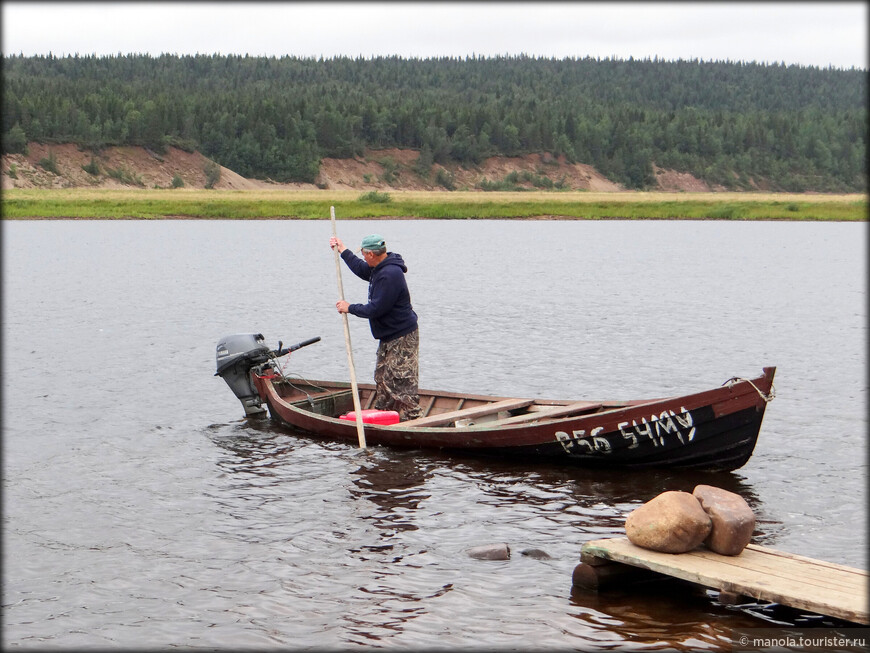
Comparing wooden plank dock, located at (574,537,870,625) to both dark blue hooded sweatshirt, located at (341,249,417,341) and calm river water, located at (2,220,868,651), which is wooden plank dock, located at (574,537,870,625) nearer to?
calm river water, located at (2,220,868,651)

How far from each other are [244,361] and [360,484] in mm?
4195

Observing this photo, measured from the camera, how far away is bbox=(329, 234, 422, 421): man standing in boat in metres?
13.8

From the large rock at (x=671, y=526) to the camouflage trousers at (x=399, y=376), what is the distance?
591cm

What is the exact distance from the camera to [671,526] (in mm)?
8734

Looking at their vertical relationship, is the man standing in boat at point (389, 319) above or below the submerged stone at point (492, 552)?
above

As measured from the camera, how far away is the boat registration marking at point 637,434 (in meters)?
12.2

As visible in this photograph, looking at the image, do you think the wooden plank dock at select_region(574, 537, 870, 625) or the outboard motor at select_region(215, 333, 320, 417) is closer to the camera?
the wooden plank dock at select_region(574, 537, 870, 625)

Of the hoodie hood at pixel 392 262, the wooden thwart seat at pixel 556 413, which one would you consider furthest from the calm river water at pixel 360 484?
the hoodie hood at pixel 392 262

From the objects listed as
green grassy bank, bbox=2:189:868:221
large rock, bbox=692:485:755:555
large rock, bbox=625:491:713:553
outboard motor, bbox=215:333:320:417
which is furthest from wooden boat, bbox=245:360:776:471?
green grassy bank, bbox=2:189:868:221

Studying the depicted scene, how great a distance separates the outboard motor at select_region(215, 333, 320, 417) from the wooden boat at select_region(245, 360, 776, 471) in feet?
4.77

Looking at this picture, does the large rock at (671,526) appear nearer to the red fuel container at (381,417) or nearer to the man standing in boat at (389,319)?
the man standing in boat at (389,319)

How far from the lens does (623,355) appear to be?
2345cm

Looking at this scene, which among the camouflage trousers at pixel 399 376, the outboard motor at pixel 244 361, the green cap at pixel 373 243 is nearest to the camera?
the green cap at pixel 373 243

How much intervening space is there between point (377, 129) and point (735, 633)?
127534 mm
